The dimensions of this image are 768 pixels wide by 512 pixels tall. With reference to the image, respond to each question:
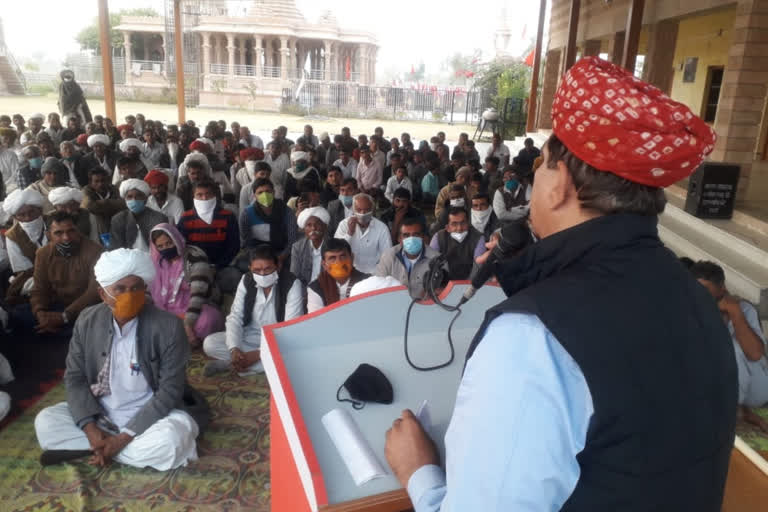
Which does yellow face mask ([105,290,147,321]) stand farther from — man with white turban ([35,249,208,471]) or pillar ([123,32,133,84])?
pillar ([123,32,133,84])

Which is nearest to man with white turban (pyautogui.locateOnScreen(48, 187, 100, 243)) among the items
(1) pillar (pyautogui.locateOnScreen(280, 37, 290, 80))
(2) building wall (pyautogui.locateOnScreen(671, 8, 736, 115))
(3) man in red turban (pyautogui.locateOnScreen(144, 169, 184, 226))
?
(3) man in red turban (pyautogui.locateOnScreen(144, 169, 184, 226))

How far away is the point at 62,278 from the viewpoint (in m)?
4.69

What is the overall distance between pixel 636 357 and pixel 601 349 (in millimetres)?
65

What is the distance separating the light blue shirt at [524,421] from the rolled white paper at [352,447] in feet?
1.56

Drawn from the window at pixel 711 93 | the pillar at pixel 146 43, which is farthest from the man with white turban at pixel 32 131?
the pillar at pixel 146 43

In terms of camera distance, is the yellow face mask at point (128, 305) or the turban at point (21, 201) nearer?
the yellow face mask at point (128, 305)

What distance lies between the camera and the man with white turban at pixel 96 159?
8469 millimetres

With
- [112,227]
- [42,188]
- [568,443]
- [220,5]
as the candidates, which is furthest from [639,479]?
[220,5]

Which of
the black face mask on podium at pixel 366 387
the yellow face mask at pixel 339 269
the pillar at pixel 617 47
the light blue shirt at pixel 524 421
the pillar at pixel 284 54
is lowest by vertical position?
the yellow face mask at pixel 339 269

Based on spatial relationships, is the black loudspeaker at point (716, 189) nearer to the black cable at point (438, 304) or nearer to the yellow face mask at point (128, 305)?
the black cable at point (438, 304)

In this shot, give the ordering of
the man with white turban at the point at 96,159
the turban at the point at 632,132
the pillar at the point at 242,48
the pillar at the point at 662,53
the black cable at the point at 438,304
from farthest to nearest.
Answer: the pillar at the point at 242,48, the pillar at the point at 662,53, the man with white turban at the point at 96,159, the black cable at the point at 438,304, the turban at the point at 632,132

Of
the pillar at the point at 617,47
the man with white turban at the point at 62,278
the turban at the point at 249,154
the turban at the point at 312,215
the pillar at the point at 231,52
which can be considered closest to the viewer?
the man with white turban at the point at 62,278

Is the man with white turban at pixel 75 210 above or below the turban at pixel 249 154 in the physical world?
below

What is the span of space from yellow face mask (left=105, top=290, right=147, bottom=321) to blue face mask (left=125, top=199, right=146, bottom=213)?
2739mm
